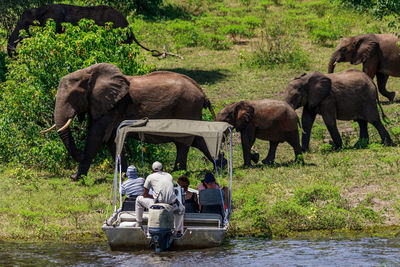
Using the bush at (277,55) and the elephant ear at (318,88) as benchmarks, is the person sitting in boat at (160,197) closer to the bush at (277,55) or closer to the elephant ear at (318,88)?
the elephant ear at (318,88)

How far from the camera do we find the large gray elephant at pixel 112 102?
16812 mm

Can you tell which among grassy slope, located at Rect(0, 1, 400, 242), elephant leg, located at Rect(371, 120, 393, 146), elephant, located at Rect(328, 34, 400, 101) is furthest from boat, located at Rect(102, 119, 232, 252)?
elephant, located at Rect(328, 34, 400, 101)

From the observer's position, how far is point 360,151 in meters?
18.7

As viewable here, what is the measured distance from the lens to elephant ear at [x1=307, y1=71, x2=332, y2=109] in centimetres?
1952

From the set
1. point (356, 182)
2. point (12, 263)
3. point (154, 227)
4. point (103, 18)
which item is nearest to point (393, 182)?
point (356, 182)

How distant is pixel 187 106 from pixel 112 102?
5.86 ft

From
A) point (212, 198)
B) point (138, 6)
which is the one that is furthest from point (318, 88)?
point (138, 6)

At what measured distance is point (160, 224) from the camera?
11.6m

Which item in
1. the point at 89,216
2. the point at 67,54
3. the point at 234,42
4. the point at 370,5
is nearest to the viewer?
the point at 89,216

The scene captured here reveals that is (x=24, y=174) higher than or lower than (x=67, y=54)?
lower

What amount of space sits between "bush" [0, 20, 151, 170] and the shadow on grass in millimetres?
9381

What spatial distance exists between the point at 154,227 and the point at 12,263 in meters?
2.21

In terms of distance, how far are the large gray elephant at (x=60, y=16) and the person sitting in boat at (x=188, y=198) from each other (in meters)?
12.9

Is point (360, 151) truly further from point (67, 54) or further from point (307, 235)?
point (67, 54)
